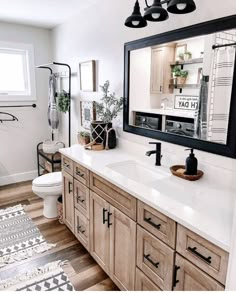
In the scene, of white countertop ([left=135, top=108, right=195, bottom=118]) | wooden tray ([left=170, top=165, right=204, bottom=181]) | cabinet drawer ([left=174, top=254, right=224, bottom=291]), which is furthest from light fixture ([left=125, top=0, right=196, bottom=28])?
cabinet drawer ([left=174, top=254, right=224, bottom=291])

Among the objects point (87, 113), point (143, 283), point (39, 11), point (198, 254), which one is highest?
point (39, 11)

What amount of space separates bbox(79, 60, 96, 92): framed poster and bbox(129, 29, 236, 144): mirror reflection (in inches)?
25.8

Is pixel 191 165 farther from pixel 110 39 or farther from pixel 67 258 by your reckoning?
pixel 110 39

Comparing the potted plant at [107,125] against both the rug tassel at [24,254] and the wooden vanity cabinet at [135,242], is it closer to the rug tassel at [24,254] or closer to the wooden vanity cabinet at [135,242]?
the wooden vanity cabinet at [135,242]

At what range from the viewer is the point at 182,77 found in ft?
5.55

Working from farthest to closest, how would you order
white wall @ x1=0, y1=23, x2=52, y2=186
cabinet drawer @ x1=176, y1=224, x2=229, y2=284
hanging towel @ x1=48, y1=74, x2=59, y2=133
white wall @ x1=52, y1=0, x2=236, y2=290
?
white wall @ x1=0, y1=23, x2=52, y2=186
hanging towel @ x1=48, y1=74, x2=59, y2=133
white wall @ x1=52, y1=0, x2=236, y2=290
cabinet drawer @ x1=176, y1=224, x2=229, y2=284

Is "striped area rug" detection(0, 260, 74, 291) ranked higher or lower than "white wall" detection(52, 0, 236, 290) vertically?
lower

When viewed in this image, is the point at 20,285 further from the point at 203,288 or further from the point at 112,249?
the point at 203,288

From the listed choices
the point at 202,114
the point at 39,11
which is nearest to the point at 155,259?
the point at 202,114

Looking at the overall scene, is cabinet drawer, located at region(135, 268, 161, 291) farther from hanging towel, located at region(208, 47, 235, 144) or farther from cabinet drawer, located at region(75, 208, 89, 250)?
hanging towel, located at region(208, 47, 235, 144)

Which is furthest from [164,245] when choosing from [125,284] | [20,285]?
[20,285]

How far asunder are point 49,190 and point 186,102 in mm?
1694

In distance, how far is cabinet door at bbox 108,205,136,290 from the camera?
149cm

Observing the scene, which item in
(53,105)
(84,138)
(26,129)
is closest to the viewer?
(84,138)
